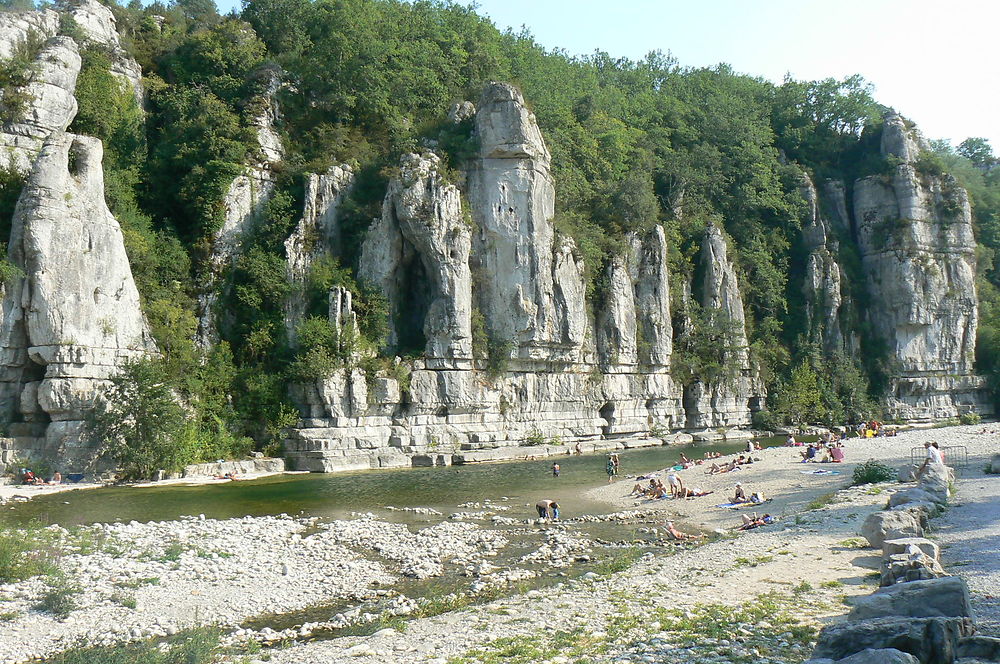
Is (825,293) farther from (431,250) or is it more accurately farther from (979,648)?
(979,648)

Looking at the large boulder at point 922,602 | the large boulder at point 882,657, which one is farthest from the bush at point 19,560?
the large boulder at point 922,602

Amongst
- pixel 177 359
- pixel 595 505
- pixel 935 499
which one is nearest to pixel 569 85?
pixel 177 359

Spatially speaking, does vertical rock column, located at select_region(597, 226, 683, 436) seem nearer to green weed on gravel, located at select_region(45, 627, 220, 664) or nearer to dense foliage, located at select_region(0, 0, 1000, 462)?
dense foliage, located at select_region(0, 0, 1000, 462)

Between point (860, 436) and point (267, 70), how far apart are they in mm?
44574

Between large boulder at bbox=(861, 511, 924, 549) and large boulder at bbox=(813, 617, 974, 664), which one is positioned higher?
large boulder at bbox=(813, 617, 974, 664)

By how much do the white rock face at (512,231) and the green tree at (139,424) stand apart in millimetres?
20158

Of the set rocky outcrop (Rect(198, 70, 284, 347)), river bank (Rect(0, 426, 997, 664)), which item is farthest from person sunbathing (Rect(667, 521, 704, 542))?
rocky outcrop (Rect(198, 70, 284, 347))

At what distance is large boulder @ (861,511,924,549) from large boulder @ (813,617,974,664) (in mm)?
7126

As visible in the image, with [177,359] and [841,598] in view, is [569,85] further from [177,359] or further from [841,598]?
[841,598]

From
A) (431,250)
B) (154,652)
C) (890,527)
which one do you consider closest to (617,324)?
(431,250)

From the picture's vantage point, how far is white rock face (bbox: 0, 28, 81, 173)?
35.1 metres

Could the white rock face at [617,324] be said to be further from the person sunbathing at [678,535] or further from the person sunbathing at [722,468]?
the person sunbathing at [678,535]

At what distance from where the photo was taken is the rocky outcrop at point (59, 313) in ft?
101

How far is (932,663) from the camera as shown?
22.1ft
